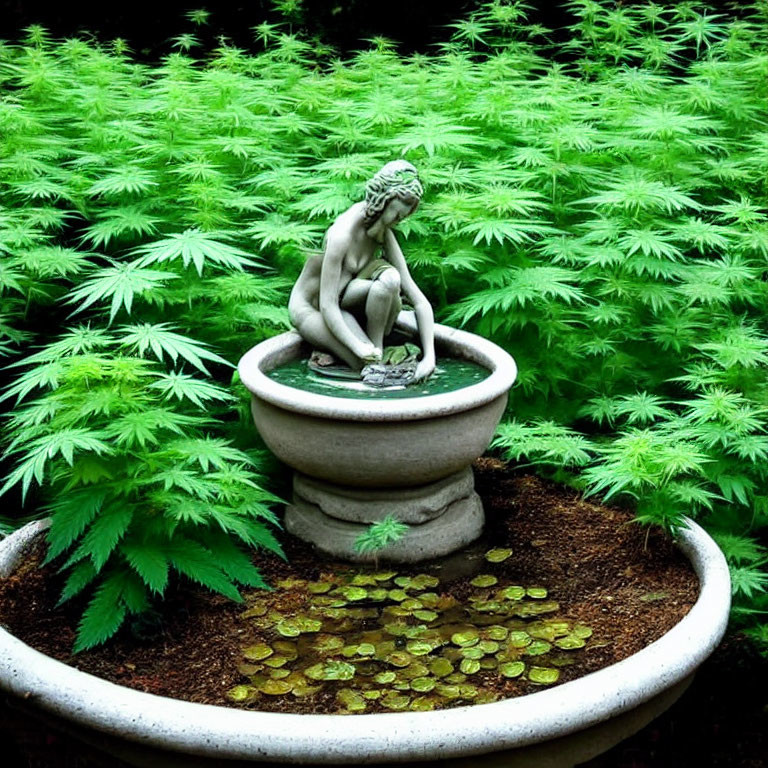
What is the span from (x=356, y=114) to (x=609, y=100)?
1.91 metres

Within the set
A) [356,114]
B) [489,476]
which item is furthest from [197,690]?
[356,114]

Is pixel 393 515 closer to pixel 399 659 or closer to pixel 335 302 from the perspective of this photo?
pixel 399 659

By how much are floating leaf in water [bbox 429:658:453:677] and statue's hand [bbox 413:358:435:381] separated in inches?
60.6

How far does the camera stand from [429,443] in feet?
17.2

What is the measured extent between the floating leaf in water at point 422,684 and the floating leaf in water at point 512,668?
12.4 inches

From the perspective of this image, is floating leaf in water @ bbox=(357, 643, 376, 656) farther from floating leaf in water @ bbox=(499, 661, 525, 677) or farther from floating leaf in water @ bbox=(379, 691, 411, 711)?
floating leaf in water @ bbox=(499, 661, 525, 677)

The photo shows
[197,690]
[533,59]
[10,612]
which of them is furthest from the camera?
[533,59]

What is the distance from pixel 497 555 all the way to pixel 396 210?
186 cm

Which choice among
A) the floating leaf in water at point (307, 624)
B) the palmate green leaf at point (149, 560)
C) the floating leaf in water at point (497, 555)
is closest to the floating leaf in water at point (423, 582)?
the floating leaf in water at point (497, 555)

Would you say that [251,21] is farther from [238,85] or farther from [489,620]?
[489,620]

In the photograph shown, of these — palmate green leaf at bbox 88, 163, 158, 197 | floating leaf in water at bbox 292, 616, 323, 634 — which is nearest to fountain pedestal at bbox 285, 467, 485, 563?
floating leaf in water at bbox 292, 616, 323, 634

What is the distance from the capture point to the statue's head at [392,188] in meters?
5.33

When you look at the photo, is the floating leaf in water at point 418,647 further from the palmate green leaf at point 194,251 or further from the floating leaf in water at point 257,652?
the palmate green leaf at point 194,251

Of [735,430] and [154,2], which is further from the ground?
[154,2]
